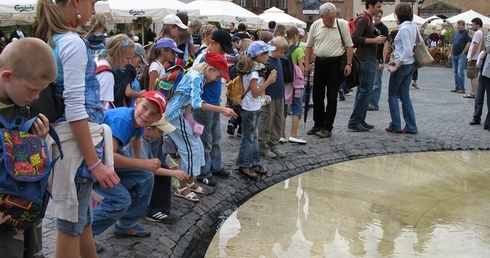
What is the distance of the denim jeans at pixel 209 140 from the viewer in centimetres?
531

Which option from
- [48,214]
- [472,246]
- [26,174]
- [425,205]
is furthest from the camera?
[425,205]

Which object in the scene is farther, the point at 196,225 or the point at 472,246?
the point at 196,225

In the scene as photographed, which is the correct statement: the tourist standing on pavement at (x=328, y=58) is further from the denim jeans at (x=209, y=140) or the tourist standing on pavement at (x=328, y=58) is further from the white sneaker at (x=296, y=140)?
the denim jeans at (x=209, y=140)

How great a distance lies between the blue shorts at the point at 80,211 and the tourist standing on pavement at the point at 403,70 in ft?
20.5

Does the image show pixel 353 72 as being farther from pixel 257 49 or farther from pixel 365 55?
pixel 257 49

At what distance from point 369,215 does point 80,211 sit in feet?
9.14

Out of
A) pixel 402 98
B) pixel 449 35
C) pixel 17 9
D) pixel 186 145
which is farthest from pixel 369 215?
pixel 449 35

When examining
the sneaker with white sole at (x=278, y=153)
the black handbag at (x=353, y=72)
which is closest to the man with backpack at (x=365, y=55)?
the black handbag at (x=353, y=72)

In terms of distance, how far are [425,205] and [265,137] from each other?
2306mm

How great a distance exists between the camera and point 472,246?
405 cm

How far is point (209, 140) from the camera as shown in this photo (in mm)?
5422

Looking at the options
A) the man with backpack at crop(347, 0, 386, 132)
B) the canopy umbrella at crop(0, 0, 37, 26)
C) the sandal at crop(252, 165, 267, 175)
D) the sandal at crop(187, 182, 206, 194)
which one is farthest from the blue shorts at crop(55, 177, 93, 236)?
the canopy umbrella at crop(0, 0, 37, 26)

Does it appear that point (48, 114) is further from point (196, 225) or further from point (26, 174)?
point (196, 225)

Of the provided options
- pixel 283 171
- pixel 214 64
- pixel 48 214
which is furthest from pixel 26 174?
pixel 283 171
